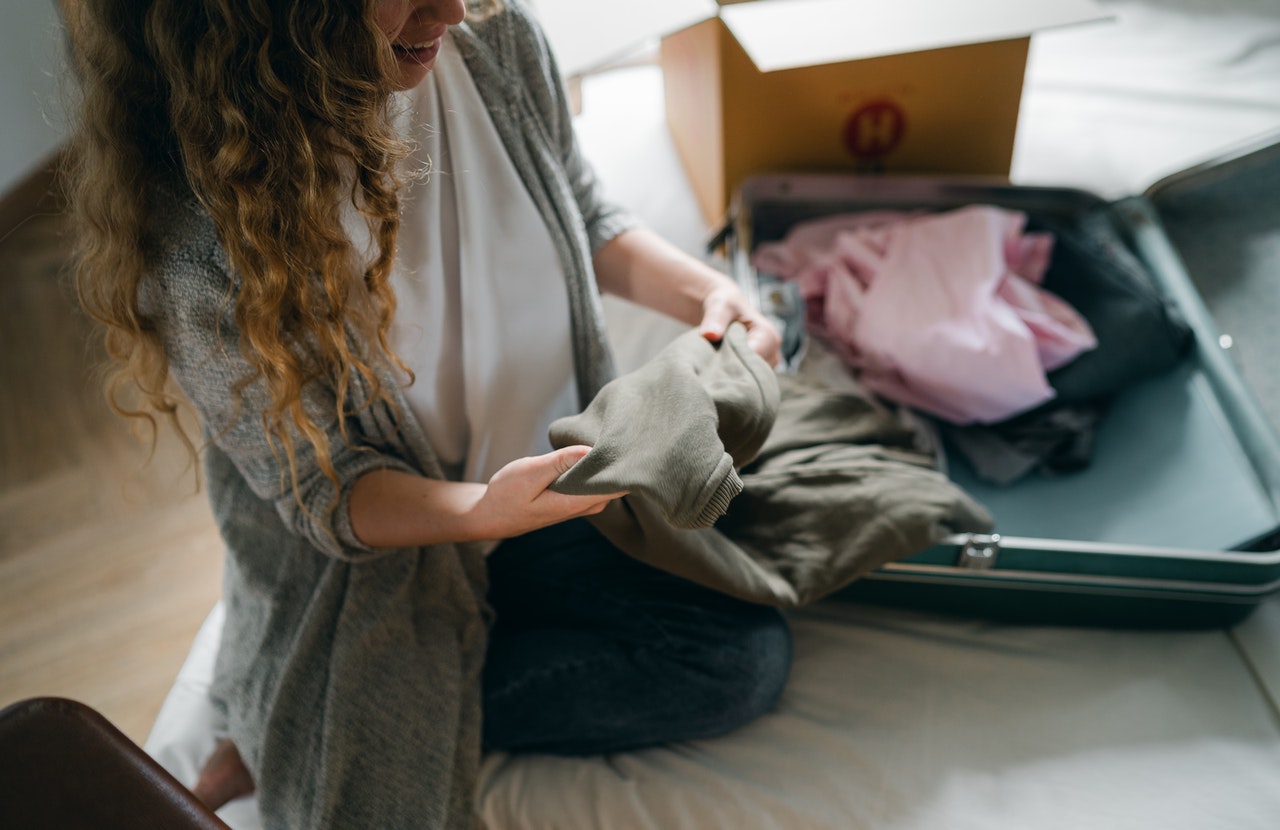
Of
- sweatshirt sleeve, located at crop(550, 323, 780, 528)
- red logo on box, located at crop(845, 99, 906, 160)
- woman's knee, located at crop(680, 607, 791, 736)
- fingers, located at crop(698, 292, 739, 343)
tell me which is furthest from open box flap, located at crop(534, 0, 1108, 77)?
Answer: woman's knee, located at crop(680, 607, 791, 736)

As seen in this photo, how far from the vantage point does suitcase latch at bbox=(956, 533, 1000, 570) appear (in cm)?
81

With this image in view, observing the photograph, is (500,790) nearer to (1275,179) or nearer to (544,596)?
(544,596)

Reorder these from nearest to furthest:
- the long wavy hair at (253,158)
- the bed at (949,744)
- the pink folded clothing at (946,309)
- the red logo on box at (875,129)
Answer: the long wavy hair at (253,158) < the bed at (949,744) < the pink folded clothing at (946,309) < the red logo on box at (875,129)

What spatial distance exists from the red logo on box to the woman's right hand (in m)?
0.80

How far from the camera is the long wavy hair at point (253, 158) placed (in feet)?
1.59

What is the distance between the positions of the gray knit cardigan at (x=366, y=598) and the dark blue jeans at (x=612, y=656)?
1.6 inches

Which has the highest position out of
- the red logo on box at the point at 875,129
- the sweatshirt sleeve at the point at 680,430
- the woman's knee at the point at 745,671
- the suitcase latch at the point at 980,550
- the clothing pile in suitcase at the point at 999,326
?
the red logo on box at the point at 875,129

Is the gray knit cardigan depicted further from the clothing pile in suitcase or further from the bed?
the clothing pile in suitcase

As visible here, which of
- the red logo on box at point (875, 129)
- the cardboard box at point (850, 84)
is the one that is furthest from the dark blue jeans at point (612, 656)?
the red logo on box at point (875, 129)

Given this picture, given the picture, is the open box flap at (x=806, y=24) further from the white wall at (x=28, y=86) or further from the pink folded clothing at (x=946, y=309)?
the white wall at (x=28, y=86)

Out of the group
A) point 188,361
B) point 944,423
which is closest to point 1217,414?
point 944,423

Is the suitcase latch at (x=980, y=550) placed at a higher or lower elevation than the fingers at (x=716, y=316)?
lower

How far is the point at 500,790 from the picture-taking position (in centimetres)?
78

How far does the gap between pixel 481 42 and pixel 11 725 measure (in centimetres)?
55
